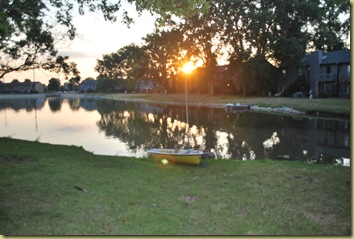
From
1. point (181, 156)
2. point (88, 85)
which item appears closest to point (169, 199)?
point (181, 156)

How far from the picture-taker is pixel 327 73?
5462 cm

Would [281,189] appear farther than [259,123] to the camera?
No

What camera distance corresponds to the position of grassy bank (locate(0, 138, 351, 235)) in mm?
6652

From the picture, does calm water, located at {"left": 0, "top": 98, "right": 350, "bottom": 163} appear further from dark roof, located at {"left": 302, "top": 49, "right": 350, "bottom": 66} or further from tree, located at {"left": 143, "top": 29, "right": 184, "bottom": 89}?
tree, located at {"left": 143, "top": 29, "right": 184, "bottom": 89}

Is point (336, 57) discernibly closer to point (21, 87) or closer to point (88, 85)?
point (88, 85)

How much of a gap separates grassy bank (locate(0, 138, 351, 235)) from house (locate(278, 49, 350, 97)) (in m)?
45.1

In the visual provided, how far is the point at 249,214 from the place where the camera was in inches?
292

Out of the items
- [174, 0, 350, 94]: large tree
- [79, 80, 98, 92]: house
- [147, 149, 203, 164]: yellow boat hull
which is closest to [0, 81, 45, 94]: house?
[79, 80, 98, 92]: house

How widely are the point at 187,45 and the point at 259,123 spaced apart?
33.3 metres

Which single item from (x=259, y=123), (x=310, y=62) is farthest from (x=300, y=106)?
(x=310, y=62)

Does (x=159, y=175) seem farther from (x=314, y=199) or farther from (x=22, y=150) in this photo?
(x=22, y=150)

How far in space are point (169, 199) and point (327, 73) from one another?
52.9 metres

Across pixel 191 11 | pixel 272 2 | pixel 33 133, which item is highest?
pixel 272 2

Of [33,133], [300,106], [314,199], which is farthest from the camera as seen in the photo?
[300,106]
